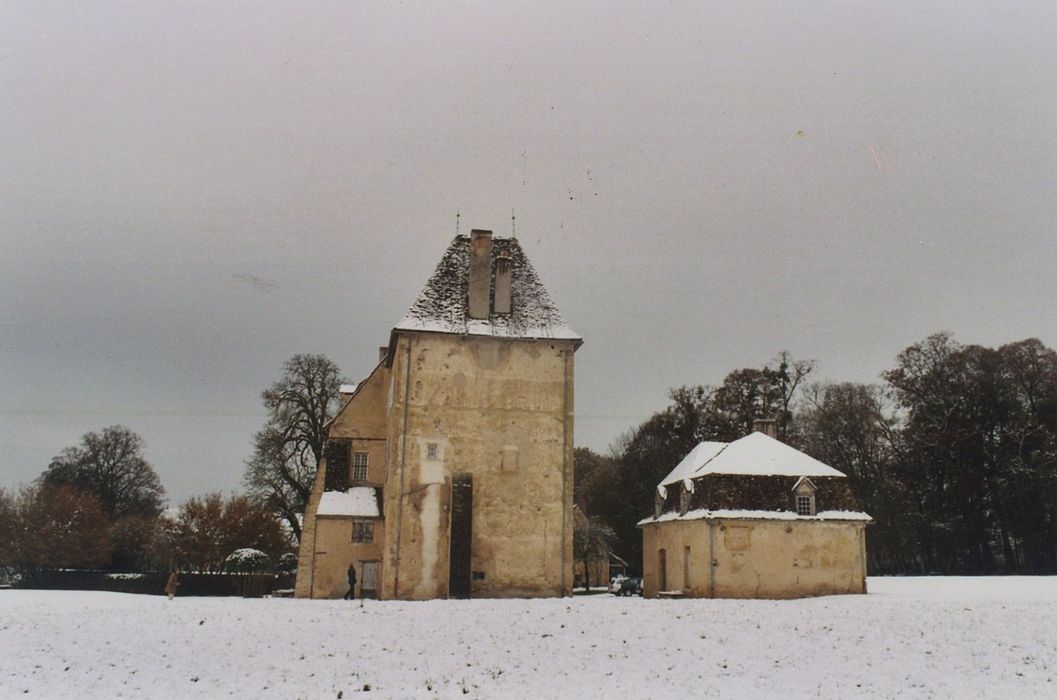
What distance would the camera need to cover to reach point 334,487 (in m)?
34.9

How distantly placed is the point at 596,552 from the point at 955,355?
927 inches

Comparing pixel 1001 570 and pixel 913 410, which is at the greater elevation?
pixel 913 410

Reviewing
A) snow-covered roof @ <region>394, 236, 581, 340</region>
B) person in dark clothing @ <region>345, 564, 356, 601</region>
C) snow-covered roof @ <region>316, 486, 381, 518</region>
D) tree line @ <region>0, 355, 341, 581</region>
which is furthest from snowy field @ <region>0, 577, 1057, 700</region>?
tree line @ <region>0, 355, 341, 581</region>

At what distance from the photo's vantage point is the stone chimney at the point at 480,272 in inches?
1331

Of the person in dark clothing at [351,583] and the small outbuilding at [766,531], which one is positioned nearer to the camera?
the person in dark clothing at [351,583]

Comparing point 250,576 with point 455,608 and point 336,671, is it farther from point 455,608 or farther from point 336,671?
point 336,671

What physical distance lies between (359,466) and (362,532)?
340cm

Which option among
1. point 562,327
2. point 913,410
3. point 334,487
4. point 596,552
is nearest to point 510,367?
point 562,327

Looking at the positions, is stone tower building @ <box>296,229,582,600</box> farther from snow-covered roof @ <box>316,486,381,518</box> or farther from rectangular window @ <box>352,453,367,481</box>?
rectangular window @ <box>352,453,367,481</box>

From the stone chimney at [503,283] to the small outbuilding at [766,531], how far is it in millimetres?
10157

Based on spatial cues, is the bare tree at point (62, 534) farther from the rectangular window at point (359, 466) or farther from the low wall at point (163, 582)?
the rectangular window at point (359, 466)

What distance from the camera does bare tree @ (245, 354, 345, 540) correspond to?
47875mm

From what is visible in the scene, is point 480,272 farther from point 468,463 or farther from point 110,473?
point 110,473

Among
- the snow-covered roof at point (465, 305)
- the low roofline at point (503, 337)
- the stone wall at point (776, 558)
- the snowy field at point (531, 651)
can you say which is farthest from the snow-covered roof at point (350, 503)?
the stone wall at point (776, 558)
